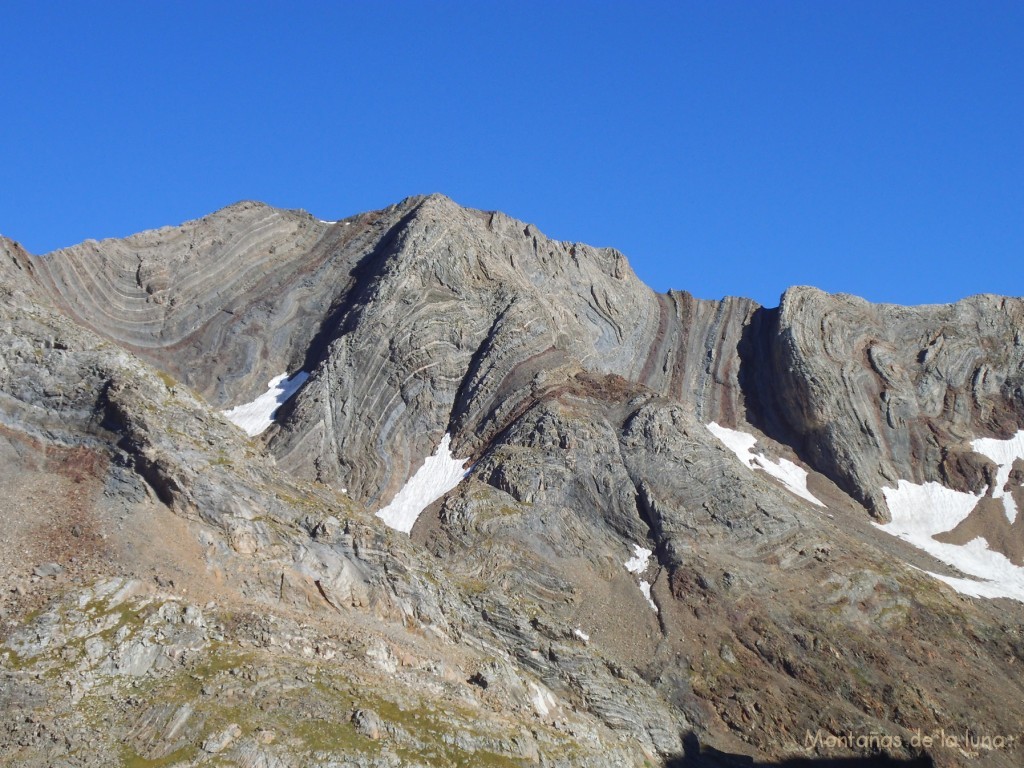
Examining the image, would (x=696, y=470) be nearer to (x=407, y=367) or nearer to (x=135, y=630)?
(x=407, y=367)

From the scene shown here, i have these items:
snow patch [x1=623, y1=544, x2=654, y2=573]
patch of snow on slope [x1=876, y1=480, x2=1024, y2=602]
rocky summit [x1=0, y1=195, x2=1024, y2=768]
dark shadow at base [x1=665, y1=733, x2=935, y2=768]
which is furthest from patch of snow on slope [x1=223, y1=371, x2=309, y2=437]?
patch of snow on slope [x1=876, y1=480, x2=1024, y2=602]

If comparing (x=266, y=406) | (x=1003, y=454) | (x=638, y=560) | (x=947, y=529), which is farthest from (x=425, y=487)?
(x=1003, y=454)

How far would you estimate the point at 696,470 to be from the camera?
244 feet

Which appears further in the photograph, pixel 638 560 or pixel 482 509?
pixel 482 509

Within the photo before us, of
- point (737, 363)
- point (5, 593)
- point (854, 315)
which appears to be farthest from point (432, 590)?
point (854, 315)

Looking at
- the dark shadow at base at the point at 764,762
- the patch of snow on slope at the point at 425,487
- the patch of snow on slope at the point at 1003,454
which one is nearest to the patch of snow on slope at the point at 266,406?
the patch of snow on slope at the point at 425,487

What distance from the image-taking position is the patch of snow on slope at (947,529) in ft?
242

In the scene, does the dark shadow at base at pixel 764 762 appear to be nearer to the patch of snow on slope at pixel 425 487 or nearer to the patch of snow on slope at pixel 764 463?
the patch of snow on slope at pixel 425 487

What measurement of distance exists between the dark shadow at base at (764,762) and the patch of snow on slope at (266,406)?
3811 centimetres

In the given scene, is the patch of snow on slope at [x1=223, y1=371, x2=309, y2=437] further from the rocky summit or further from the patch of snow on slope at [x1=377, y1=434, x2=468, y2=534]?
the patch of snow on slope at [x1=377, y1=434, x2=468, y2=534]

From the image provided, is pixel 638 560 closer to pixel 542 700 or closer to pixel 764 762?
pixel 764 762

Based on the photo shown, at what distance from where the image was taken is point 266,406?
273 ft

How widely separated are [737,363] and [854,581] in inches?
1269

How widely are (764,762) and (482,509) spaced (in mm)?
23481
